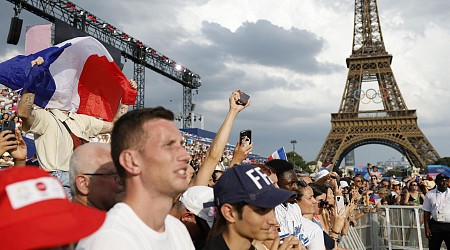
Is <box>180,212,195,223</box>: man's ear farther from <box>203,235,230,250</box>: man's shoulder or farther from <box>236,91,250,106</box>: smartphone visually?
<box>236,91,250,106</box>: smartphone

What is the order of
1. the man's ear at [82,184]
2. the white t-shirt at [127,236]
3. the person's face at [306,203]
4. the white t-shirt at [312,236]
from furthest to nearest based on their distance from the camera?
1. the person's face at [306,203]
2. the white t-shirt at [312,236]
3. the man's ear at [82,184]
4. the white t-shirt at [127,236]

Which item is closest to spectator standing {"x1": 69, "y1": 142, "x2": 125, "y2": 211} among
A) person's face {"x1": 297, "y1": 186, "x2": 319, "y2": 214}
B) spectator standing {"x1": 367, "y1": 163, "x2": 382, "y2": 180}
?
person's face {"x1": 297, "y1": 186, "x2": 319, "y2": 214}

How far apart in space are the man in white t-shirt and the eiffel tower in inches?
1493

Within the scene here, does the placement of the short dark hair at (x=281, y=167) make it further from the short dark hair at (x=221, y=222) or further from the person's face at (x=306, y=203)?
the short dark hair at (x=221, y=222)

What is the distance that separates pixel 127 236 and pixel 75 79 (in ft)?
9.48

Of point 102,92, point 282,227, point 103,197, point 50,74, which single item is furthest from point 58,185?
point 102,92

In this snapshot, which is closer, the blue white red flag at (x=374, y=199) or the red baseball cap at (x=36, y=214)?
the red baseball cap at (x=36, y=214)

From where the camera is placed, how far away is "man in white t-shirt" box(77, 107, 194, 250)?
1.63 meters

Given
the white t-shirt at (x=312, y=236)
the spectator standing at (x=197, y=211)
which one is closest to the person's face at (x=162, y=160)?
the spectator standing at (x=197, y=211)

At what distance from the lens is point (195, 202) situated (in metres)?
2.67

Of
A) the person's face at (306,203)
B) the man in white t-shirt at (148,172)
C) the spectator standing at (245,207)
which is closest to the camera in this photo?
the man in white t-shirt at (148,172)

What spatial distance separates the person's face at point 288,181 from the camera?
3.57 m

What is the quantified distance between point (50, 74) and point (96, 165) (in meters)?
1.84

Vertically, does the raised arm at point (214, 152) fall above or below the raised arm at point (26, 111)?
below
